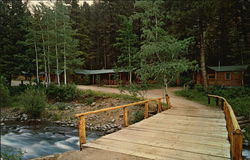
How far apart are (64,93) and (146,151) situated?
16189 mm

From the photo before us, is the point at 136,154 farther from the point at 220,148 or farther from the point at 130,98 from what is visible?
the point at 130,98

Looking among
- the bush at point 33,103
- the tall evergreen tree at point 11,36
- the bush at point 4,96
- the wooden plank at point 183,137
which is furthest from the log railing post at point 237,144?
the tall evergreen tree at point 11,36

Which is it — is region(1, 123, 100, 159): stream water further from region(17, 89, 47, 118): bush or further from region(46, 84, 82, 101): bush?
region(46, 84, 82, 101): bush

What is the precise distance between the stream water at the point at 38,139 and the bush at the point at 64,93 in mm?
6028

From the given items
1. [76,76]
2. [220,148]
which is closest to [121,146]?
[220,148]

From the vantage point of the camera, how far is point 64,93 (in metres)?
18.4

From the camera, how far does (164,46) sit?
10.2 metres

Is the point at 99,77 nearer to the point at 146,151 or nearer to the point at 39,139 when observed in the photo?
the point at 39,139

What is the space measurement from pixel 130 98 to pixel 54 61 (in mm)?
11991

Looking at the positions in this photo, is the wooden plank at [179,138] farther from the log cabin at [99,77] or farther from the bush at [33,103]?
the log cabin at [99,77]

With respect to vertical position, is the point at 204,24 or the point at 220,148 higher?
the point at 204,24

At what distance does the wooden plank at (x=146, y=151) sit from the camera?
11.5 ft

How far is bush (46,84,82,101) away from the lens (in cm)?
1824

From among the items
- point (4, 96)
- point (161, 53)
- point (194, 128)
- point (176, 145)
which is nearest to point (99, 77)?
point (4, 96)
